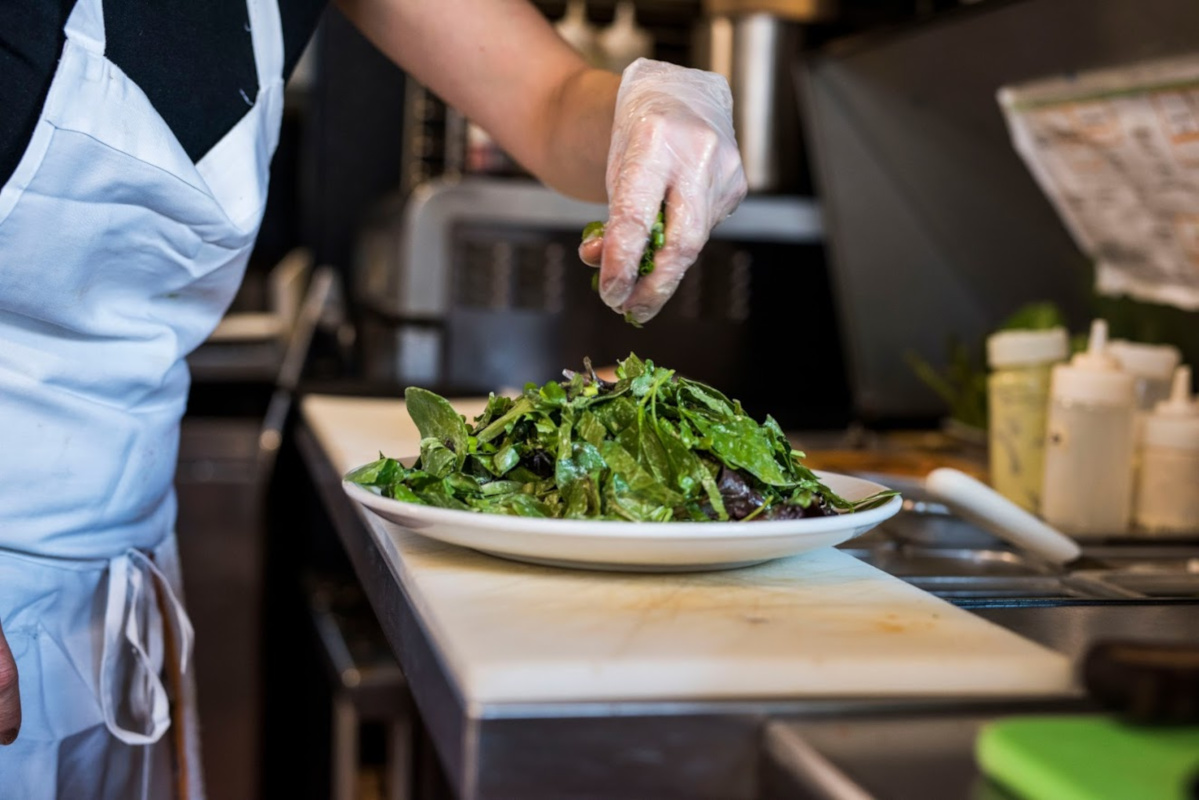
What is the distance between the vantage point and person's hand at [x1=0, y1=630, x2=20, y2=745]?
1081 mm

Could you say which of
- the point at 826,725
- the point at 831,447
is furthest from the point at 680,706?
the point at 831,447

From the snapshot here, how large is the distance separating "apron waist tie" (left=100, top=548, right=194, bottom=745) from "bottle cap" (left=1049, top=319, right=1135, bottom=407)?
1013 mm

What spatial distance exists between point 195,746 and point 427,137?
197 cm

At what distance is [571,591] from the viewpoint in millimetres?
852

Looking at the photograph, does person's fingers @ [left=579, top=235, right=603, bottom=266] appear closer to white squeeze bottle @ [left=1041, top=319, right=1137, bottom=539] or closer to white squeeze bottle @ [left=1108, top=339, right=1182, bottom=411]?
white squeeze bottle @ [left=1041, top=319, right=1137, bottom=539]

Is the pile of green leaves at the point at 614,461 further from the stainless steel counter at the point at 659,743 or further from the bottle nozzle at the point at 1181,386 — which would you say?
the bottle nozzle at the point at 1181,386

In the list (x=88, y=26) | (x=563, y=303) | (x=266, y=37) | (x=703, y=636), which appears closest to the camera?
(x=703, y=636)

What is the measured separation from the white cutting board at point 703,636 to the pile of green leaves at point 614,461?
5 cm

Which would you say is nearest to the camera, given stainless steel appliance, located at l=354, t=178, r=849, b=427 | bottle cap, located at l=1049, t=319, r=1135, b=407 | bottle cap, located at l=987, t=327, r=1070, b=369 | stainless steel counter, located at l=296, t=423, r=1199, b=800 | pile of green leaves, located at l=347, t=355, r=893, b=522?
stainless steel counter, located at l=296, t=423, r=1199, b=800

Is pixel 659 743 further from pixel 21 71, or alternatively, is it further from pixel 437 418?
pixel 21 71

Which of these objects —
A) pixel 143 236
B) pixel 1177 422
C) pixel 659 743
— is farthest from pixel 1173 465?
pixel 143 236

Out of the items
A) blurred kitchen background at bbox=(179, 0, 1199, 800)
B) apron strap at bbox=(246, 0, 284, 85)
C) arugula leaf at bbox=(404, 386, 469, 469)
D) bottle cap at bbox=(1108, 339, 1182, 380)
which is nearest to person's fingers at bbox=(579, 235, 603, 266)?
arugula leaf at bbox=(404, 386, 469, 469)

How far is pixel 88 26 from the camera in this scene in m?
1.12

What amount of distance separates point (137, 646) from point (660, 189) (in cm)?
72
